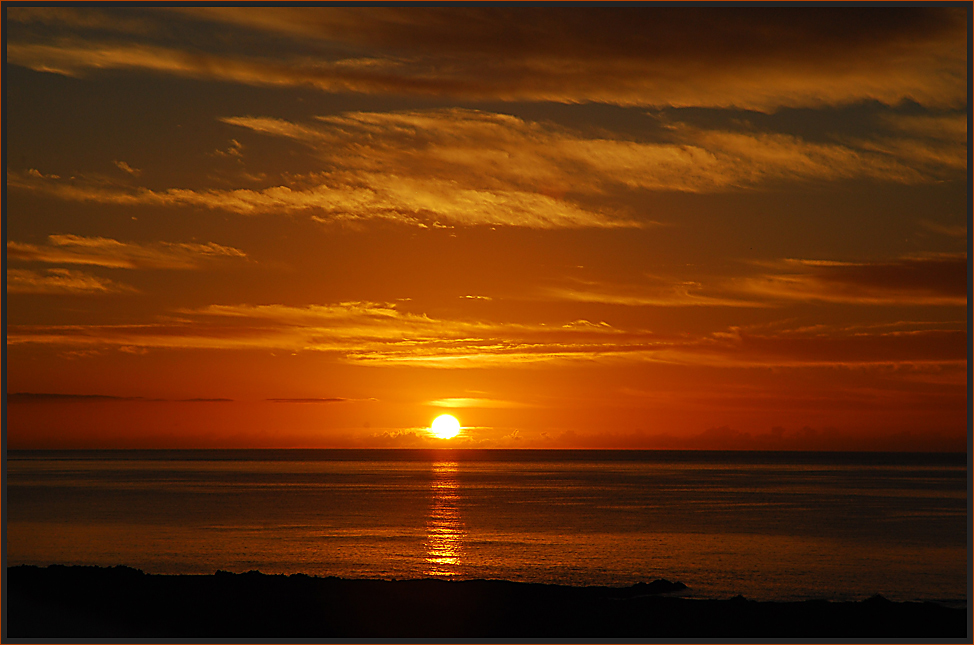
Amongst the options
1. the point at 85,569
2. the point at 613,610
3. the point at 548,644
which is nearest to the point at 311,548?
the point at 85,569

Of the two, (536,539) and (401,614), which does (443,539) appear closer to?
(536,539)

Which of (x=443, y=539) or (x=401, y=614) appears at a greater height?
(x=443, y=539)

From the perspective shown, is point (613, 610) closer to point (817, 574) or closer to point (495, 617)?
point (495, 617)

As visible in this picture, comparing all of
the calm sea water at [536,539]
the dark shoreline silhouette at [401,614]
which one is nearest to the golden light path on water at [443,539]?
the calm sea water at [536,539]

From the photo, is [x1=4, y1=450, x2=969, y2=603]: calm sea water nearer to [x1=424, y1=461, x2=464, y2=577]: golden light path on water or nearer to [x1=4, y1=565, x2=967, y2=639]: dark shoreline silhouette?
[x1=424, y1=461, x2=464, y2=577]: golden light path on water

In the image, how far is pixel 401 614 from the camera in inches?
979

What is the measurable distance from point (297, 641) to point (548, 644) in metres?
6.17

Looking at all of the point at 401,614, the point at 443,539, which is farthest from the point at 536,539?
the point at 401,614

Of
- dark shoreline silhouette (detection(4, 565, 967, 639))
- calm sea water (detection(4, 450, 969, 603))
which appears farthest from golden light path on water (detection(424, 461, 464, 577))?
dark shoreline silhouette (detection(4, 565, 967, 639))

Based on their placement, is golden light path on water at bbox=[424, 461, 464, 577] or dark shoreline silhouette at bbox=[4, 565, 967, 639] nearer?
dark shoreline silhouette at bbox=[4, 565, 967, 639]

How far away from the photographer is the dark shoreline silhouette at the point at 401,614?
23.5 metres

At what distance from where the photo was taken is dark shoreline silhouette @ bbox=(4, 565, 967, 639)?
23.5m

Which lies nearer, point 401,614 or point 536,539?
point 401,614

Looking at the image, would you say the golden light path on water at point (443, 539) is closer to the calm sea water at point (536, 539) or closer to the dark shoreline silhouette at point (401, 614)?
the calm sea water at point (536, 539)
